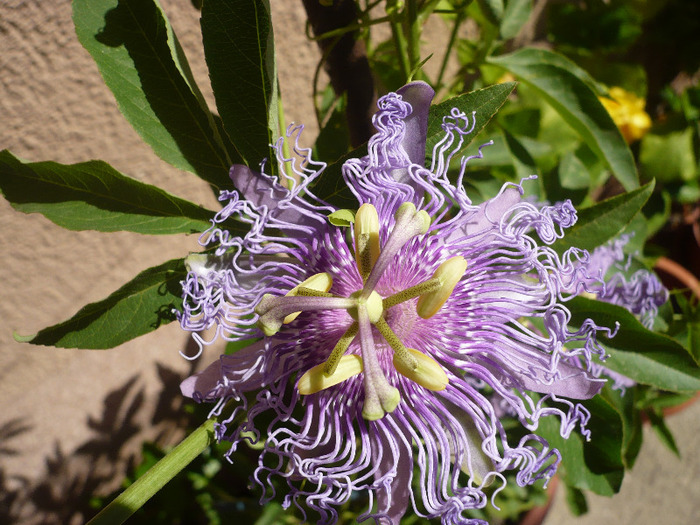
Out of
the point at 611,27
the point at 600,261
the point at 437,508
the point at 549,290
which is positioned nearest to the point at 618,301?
the point at 600,261

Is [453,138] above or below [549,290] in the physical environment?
above

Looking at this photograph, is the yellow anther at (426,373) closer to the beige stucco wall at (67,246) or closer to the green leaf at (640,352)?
the green leaf at (640,352)

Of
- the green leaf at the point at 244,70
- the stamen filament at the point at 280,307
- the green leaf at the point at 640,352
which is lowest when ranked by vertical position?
the green leaf at the point at 640,352

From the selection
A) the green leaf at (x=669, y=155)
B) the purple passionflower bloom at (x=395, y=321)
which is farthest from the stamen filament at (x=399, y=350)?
the green leaf at (x=669, y=155)

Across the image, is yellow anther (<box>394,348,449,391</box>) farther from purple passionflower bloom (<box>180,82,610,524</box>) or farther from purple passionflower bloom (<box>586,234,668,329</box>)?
purple passionflower bloom (<box>586,234,668,329</box>)

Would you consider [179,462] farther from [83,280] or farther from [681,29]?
[681,29]

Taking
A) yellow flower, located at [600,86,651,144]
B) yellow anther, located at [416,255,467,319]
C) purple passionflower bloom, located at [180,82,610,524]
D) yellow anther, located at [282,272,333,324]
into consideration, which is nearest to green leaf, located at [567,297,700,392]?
purple passionflower bloom, located at [180,82,610,524]

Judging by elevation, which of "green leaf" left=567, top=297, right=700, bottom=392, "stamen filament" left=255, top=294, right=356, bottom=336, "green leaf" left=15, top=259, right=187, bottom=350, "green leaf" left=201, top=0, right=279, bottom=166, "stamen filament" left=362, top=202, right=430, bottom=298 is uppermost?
"green leaf" left=201, top=0, right=279, bottom=166
